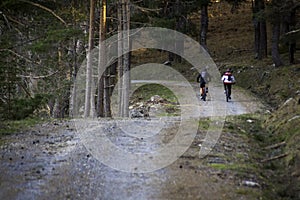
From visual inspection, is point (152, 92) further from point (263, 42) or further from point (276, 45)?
point (263, 42)

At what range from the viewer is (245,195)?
302 inches

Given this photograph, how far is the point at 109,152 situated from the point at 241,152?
3.13 m

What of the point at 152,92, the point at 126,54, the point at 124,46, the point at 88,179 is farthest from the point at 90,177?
the point at 152,92

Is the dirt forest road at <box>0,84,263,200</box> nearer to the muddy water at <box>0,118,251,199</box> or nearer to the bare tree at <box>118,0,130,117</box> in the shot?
the muddy water at <box>0,118,251,199</box>

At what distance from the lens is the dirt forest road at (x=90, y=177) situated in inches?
303

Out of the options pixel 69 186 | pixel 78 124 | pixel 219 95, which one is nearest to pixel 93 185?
pixel 69 186

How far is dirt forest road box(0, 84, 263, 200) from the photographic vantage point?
7.68 m

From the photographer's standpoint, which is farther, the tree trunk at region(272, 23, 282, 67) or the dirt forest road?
the tree trunk at region(272, 23, 282, 67)

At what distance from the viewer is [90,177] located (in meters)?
8.68

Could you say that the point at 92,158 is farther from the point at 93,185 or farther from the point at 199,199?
the point at 199,199

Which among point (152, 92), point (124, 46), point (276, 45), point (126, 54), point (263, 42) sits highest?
point (263, 42)

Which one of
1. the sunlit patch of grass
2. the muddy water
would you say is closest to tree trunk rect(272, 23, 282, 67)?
the sunlit patch of grass

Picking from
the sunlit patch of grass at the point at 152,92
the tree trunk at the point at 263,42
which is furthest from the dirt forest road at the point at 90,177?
the tree trunk at the point at 263,42

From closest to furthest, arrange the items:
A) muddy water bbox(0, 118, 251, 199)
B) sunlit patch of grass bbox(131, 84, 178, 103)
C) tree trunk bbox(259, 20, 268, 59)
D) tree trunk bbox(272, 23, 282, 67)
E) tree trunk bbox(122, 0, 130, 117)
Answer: muddy water bbox(0, 118, 251, 199)
tree trunk bbox(122, 0, 130, 117)
sunlit patch of grass bbox(131, 84, 178, 103)
tree trunk bbox(272, 23, 282, 67)
tree trunk bbox(259, 20, 268, 59)
